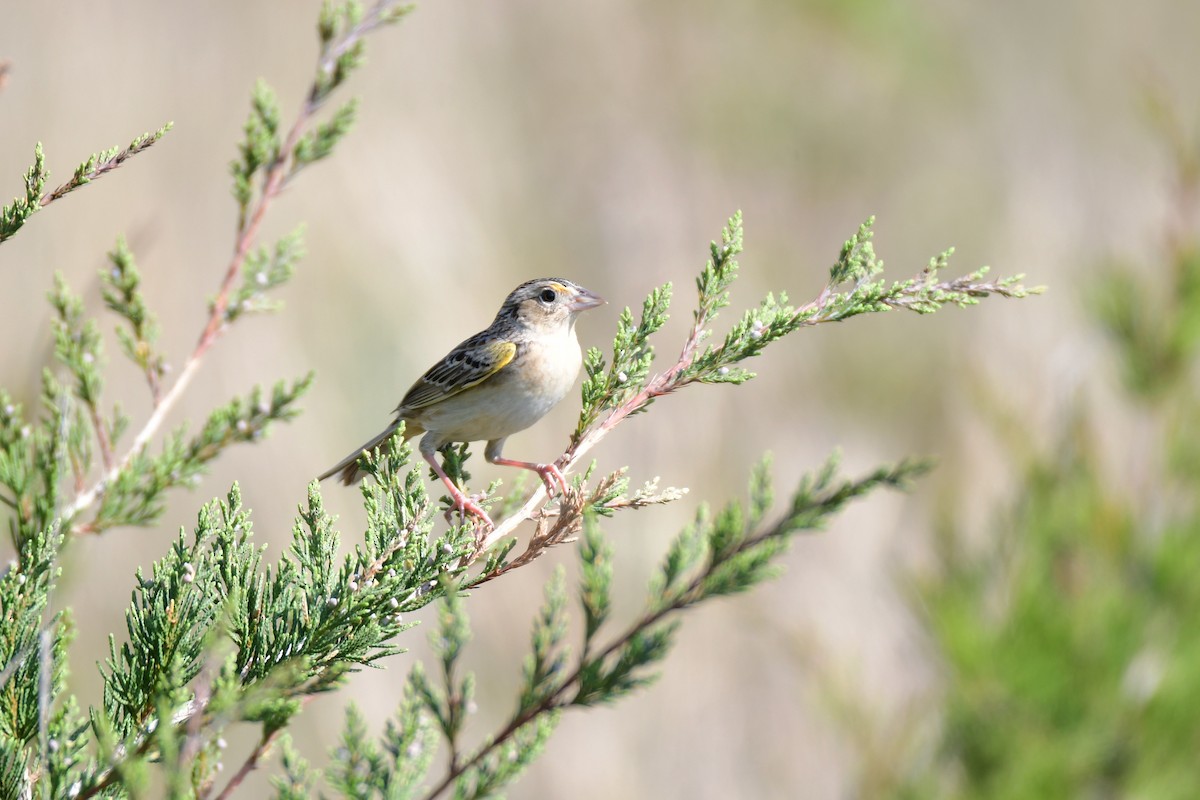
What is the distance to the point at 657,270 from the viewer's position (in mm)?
7020

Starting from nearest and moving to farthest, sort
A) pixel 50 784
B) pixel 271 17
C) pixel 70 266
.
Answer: pixel 50 784 < pixel 70 266 < pixel 271 17

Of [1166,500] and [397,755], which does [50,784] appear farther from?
[1166,500]

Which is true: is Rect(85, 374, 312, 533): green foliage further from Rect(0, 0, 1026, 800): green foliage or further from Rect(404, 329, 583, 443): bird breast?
Rect(404, 329, 583, 443): bird breast

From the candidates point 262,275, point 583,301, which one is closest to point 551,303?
point 583,301

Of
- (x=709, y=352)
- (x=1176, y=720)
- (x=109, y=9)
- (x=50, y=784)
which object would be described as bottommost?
(x=50, y=784)

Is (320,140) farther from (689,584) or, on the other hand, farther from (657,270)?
(657,270)

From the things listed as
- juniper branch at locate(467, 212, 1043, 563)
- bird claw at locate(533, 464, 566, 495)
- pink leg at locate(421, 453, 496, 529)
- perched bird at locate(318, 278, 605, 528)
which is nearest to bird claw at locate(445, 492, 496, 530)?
pink leg at locate(421, 453, 496, 529)

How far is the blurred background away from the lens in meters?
5.08

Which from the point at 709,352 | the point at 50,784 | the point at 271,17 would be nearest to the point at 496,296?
the point at 271,17

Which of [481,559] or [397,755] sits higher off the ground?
[481,559]

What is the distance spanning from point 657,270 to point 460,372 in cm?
359

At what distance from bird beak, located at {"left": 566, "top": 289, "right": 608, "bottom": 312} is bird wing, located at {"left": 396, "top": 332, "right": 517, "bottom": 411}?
0.27 m

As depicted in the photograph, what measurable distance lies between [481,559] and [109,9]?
16.3 feet

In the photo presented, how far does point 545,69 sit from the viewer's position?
8.22 metres
